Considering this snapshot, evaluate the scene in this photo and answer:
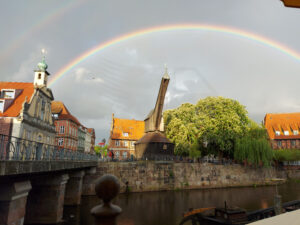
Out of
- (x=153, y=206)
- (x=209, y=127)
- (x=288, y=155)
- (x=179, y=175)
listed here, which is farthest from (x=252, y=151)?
(x=153, y=206)

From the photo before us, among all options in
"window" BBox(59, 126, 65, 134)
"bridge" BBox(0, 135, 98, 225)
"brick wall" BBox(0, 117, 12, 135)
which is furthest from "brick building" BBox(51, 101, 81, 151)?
"bridge" BBox(0, 135, 98, 225)

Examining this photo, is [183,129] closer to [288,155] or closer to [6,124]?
[6,124]

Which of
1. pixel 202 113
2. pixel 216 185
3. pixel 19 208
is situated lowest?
pixel 216 185

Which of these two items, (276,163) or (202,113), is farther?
(276,163)

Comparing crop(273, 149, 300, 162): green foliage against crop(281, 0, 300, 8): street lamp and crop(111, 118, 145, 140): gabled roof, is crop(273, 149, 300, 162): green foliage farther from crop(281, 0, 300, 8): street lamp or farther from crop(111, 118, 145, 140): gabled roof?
crop(281, 0, 300, 8): street lamp

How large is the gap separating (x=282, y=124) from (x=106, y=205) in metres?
70.8

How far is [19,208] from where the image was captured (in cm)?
Answer: 1037

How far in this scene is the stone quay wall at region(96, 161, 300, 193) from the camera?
101ft

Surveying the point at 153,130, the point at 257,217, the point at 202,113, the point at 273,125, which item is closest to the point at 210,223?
the point at 257,217

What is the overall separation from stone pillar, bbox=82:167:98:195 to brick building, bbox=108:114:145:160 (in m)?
25.3

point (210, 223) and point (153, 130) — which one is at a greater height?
point (153, 130)

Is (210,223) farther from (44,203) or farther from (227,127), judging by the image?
(227,127)

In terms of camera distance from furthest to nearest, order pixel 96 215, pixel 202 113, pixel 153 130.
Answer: pixel 202 113 → pixel 153 130 → pixel 96 215

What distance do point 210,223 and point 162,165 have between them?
19.4 metres
